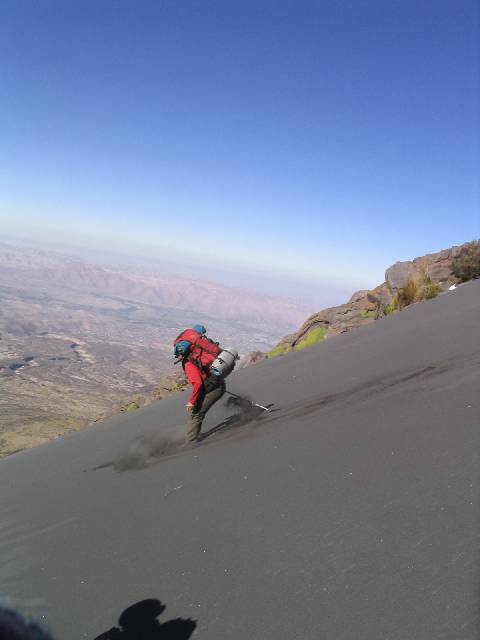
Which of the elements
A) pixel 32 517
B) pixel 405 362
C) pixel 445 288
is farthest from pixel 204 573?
pixel 445 288

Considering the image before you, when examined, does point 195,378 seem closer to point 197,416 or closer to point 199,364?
point 199,364

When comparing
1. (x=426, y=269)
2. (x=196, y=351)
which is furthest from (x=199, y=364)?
(x=426, y=269)

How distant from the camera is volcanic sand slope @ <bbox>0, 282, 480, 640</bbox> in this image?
6.16ft

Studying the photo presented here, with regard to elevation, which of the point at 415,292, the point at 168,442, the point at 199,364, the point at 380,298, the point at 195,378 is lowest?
the point at 168,442

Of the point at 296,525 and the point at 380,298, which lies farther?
the point at 380,298

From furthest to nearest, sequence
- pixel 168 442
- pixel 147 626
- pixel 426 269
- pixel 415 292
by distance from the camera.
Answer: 1. pixel 426 269
2. pixel 415 292
3. pixel 168 442
4. pixel 147 626

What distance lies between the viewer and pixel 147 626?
2221 millimetres

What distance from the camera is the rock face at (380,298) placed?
42.5 feet

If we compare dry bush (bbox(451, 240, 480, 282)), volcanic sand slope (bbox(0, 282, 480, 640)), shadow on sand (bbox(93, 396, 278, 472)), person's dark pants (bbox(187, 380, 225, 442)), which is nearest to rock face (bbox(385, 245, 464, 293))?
dry bush (bbox(451, 240, 480, 282))

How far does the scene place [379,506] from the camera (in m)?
2.44

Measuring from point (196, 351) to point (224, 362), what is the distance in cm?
39

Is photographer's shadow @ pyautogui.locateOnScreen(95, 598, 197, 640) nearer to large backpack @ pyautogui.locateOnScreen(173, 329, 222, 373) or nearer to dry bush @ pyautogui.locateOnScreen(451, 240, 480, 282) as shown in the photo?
large backpack @ pyautogui.locateOnScreen(173, 329, 222, 373)

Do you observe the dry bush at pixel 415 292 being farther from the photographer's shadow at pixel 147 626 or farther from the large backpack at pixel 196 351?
the photographer's shadow at pixel 147 626

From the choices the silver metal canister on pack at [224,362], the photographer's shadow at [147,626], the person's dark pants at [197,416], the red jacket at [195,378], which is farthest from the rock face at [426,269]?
the photographer's shadow at [147,626]
